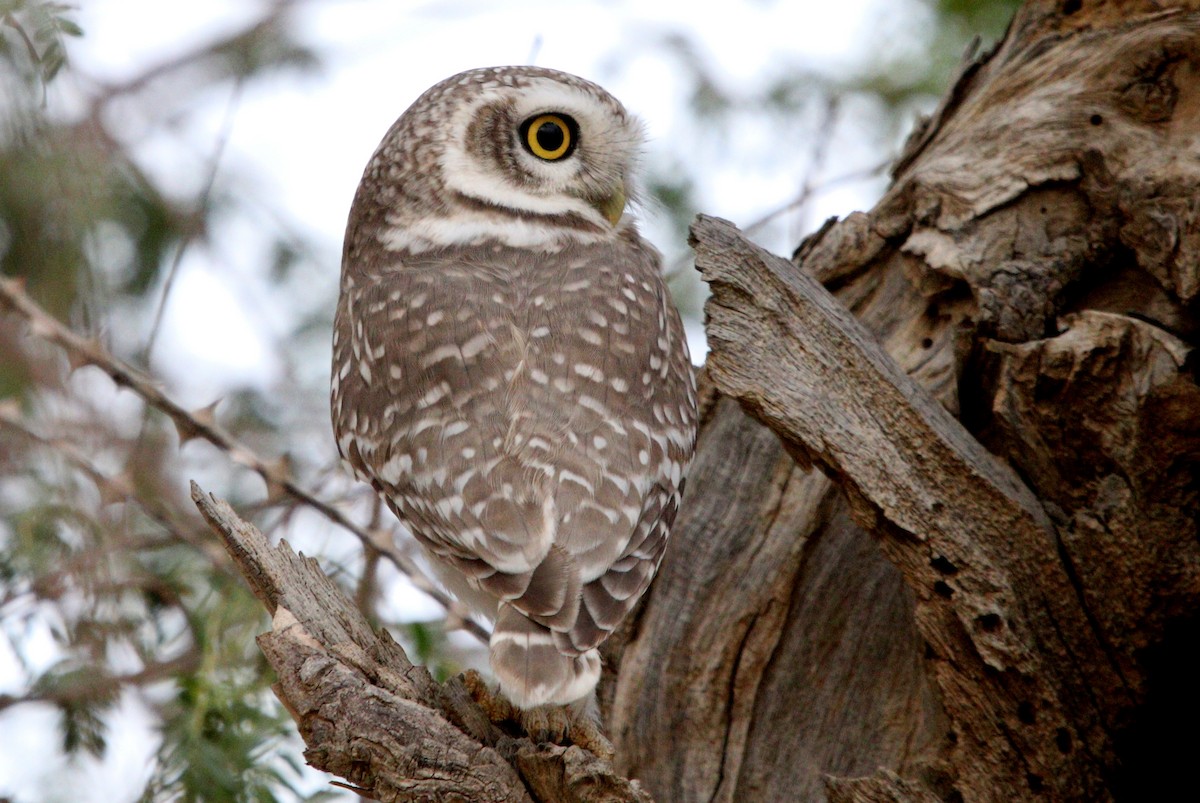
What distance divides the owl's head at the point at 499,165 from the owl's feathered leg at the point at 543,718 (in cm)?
137

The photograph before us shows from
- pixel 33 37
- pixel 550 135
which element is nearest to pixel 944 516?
pixel 550 135

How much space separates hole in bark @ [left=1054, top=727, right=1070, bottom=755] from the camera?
267 cm

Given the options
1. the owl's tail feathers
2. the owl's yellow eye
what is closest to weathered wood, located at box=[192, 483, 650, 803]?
the owl's tail feathers

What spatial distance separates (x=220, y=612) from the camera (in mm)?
3273

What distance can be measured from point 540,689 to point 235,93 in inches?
83.0

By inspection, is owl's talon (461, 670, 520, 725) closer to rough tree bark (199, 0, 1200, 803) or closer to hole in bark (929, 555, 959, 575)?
rough tree bark (199, 0, 1200, 803)

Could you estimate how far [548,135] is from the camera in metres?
3.66

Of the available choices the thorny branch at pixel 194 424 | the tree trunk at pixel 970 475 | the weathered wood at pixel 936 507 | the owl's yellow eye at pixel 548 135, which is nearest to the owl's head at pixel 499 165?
the owl's yellow eye at pixel 548 135

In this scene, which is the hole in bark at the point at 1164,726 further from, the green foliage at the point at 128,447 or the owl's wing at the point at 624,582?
the green foliage at the point at 128,447

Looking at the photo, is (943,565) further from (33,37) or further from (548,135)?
(33,37)

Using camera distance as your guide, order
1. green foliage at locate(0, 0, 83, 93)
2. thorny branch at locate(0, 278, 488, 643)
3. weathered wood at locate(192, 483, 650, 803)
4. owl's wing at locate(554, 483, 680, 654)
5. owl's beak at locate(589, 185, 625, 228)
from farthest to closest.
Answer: owl's beak at locate(589, 185, 625, 228) → thorny branch at locate(0, 278, 488, 643) → owl's wing at locate(554, 483, 680, 654) → green foliage at locate(0, 0, 83, 93) → weathered wood at locate(192, 483, 650, 803)

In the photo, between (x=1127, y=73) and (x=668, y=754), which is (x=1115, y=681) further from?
(x=1127, y=73)

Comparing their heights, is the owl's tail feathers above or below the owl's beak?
below

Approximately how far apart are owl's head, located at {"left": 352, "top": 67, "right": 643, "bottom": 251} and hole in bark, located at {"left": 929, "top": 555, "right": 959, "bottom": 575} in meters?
1.44
